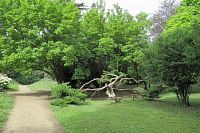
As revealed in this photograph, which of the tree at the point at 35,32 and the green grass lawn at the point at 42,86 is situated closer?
the tree at the point at 35,32

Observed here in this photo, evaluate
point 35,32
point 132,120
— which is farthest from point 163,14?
point 132,120

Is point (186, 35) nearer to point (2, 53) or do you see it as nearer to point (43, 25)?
point (43, 25)

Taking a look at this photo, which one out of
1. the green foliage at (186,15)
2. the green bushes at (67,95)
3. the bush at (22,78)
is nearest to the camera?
the green bushes at (67,95)

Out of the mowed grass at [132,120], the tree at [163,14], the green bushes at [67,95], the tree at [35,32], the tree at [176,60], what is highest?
the tree at [163,14]

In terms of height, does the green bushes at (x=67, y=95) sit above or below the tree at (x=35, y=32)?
below

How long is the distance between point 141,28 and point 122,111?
13185 mm

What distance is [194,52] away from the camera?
15781 millimetres

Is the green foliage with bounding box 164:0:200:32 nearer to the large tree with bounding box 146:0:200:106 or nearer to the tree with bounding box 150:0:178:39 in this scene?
the large tree with bounding box 146:0:200:106

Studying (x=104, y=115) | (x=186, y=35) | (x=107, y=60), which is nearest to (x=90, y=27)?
(x=107, y=60)

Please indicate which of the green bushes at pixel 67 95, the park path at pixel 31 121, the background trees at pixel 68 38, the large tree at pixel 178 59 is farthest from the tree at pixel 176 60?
the background trees at pixel 68 38

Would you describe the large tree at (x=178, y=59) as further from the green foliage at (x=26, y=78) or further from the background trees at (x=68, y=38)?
the green foliage at (x=26, y=78)

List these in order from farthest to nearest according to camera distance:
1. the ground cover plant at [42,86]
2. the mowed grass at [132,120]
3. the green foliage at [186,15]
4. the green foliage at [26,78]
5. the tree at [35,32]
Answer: the green foliage at [26,78] < the ground cover plant at [42,86] < the green foliage at [186,15] < the tree at [35,32] < the mowed grass at [132,120]

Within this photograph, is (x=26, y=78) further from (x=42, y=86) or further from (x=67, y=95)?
(x=67, y=95)

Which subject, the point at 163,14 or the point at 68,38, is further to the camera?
the point at 163,14
